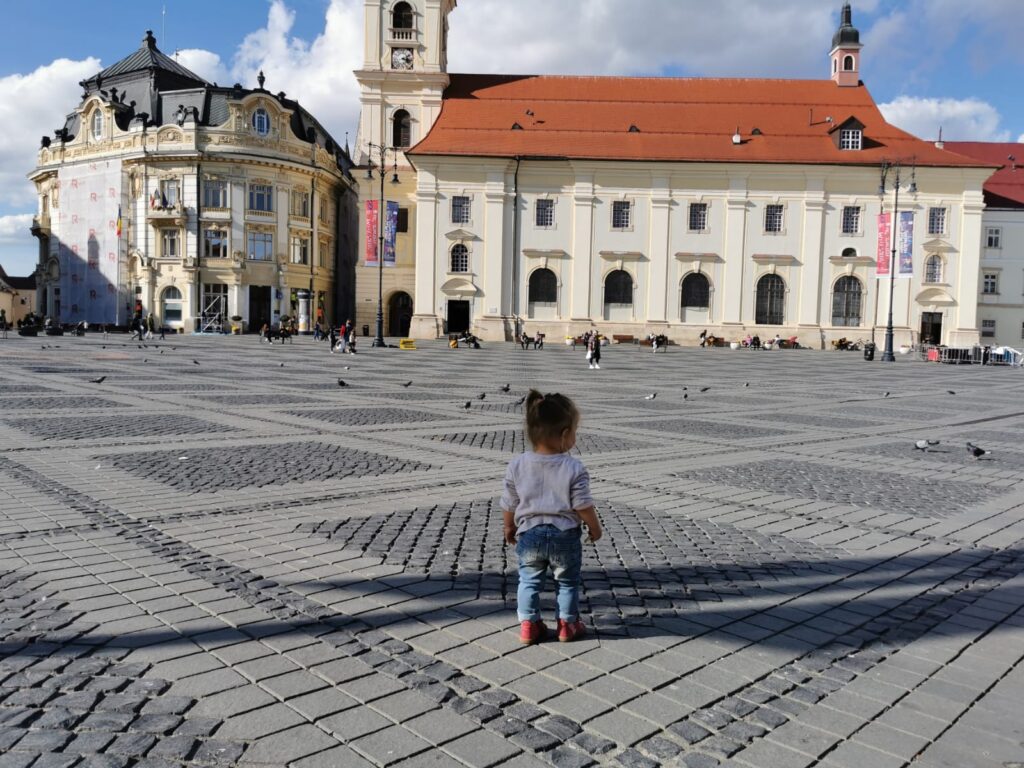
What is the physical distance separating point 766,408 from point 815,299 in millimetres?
42576

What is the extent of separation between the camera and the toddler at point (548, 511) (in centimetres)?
412

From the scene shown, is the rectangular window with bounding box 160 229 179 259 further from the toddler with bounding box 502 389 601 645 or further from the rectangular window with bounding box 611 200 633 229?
the toddler with bounding box 502 389 601 645

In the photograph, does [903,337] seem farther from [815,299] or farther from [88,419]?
[88,419]

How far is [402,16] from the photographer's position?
193 feet

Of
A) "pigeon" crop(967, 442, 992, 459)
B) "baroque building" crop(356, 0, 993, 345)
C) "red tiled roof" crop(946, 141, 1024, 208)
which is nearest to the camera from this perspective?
"pigeon" crop(967, 442, 992, 459)

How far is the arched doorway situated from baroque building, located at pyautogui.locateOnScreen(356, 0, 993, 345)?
3.74 meters

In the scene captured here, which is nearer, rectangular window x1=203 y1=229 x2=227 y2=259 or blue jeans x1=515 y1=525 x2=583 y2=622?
blue jeans x1=515 y1=525 x2=583 y2=622

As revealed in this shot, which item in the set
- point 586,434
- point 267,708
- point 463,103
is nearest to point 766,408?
point 586,434

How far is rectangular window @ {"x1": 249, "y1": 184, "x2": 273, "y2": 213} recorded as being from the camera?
5800 centimetres

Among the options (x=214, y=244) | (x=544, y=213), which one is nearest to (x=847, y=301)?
(x=544, y=213)

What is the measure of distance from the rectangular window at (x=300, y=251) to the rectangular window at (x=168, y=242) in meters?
7.98

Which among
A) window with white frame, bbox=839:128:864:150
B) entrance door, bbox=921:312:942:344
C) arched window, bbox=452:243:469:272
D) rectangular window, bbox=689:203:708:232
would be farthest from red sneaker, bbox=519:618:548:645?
window with white frame, bbox=839:128:864:150

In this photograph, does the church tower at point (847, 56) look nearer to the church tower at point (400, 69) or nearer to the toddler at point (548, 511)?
the church tower at point (400, 69)

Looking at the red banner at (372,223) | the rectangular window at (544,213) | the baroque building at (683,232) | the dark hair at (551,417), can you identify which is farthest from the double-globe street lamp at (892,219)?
the dark hair at (551,417)
